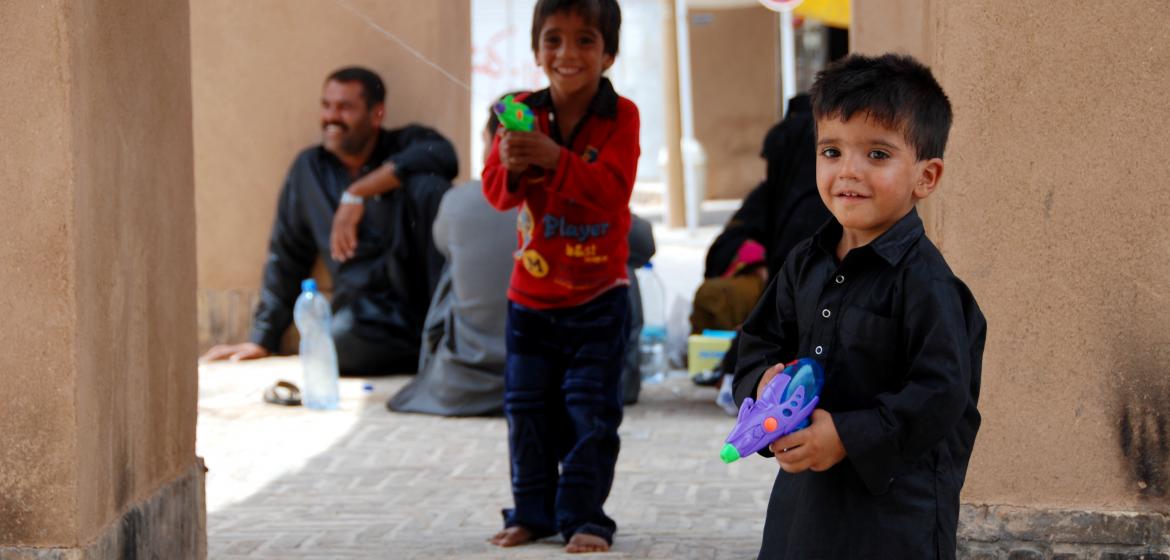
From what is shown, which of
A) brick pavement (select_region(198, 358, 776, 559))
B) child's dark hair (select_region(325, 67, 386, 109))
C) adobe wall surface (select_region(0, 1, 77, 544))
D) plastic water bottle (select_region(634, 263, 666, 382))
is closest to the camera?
adobe wall surface (select_region(0, 1, 77, 544))

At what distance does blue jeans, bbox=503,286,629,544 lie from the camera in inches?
170

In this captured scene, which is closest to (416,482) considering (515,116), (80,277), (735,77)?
(515,116)

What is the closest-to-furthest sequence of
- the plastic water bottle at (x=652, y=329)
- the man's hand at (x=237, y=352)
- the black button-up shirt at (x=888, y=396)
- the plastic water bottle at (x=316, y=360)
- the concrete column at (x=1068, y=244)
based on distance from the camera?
the black button-up shirt at (x=888, y=396)
the concrete column at (x=1068, y=244)
the plastic water bottle at (x=316, y=360)
the plastic water bottle at (x=652, y=329)
the man's hand at (x=237, y=352)

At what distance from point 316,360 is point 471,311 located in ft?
3.02

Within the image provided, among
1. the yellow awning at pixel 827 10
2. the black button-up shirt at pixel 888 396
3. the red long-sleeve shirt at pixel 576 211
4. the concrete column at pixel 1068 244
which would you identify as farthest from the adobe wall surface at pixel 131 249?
the yellow awning at pixel 827 10

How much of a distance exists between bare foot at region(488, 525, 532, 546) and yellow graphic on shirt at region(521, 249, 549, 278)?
0.73m

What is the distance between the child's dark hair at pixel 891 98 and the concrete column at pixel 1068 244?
3.37 feet

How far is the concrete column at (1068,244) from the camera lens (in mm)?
3562

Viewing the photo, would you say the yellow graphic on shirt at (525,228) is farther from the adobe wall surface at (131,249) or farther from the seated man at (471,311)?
the seated man at (471,311)

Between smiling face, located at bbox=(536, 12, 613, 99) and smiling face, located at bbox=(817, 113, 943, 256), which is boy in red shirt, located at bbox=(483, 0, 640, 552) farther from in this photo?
smiling face, located at bbox=(817, 113, 943, 256)

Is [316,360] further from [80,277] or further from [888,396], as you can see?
[888,396]

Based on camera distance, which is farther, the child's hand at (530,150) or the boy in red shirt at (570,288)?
the boy in red shirt at (570,288)

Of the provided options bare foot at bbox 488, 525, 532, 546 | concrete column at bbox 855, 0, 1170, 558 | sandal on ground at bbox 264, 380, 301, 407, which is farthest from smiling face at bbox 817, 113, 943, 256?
sandal on ground at bbox 264, 380, 301, 407

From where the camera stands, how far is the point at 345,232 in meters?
8.12
